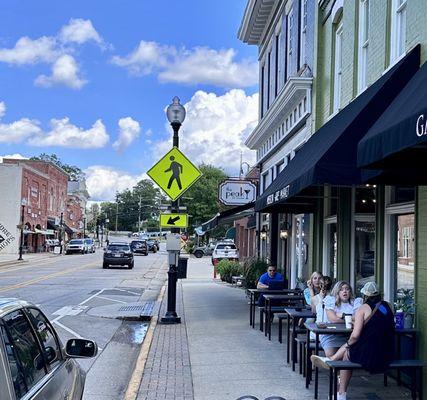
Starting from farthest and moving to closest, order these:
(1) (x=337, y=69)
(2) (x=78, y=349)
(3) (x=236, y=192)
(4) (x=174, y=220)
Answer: (3) (x=236, y=192) → (4) (x=174, y=220) → (1) (x=337, y=69) → (2) (x=78, y=349)

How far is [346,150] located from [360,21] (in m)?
3.38

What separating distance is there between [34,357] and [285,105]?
12022 mm

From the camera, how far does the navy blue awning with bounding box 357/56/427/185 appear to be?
4418 mm

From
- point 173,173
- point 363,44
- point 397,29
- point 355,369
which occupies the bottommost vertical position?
point 355,369

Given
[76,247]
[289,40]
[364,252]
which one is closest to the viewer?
[364,252]

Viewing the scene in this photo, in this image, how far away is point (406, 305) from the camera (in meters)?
6.90

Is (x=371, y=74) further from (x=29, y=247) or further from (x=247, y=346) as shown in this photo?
(x=29, y=247)

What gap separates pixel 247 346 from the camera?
9.12 metres

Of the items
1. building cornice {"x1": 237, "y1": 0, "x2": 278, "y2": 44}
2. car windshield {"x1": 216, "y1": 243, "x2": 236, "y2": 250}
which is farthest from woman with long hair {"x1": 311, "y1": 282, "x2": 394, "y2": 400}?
car windshield {"x1": 216, "y1": 243, "x2": 236, "y2": 250}

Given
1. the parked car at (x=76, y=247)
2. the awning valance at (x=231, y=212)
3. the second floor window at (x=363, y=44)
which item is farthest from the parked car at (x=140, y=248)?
the second floor window at (x=363, y=44)

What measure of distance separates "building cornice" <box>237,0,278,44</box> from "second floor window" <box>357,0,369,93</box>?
27.1 ft

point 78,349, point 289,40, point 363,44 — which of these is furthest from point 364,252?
point 289,40

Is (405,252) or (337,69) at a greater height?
(337,69)

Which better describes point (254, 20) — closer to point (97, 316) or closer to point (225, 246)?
point (97, 316)
